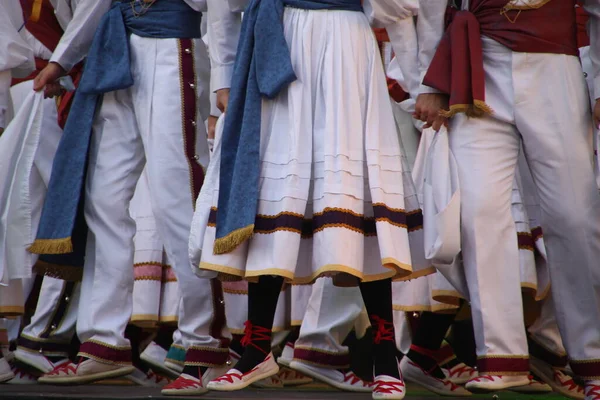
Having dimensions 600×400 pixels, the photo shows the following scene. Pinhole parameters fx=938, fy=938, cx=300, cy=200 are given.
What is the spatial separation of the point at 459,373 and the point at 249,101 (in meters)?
1.58

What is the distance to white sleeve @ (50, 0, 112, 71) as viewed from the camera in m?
4.10

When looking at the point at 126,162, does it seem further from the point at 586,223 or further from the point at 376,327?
the point at 586,223

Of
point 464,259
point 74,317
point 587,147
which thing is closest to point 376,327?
point 464,259

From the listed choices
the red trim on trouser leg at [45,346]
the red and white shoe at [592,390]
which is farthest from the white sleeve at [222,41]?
the red and white shoe at [592,390]

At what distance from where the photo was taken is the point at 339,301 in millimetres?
4039

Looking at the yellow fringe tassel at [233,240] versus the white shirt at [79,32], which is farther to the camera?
the white shirt at [79,32]

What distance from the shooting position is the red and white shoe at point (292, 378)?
164 inches

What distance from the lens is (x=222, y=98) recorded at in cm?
360

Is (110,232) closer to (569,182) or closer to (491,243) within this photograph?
(491,243)

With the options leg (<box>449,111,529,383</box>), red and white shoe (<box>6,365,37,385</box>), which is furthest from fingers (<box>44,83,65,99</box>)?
leg (<box>449,111,529,383</box>)

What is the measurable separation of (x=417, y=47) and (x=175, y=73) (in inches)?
39.7

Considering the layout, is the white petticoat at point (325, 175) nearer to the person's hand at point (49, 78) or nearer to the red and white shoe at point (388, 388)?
the red and white shoe at point (388, 388)

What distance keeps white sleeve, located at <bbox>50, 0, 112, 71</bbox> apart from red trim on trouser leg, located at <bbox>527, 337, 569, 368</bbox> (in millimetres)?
2360

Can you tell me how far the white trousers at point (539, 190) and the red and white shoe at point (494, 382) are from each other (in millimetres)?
114
